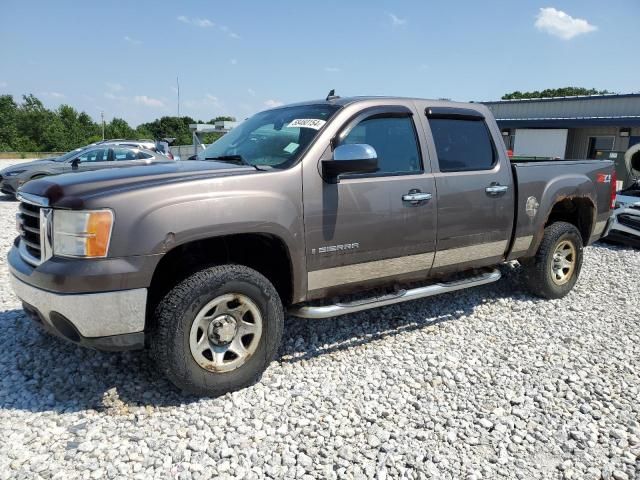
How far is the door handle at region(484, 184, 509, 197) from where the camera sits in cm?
426

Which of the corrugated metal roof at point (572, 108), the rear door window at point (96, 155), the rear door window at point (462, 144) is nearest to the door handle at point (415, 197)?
the rear door window at point (462, 144)

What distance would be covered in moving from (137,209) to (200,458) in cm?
138

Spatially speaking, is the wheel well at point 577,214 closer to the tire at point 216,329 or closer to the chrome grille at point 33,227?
the tire at point 216,329

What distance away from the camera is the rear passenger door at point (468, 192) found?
4027 mm

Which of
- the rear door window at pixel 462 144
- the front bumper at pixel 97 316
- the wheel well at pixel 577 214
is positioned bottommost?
the front bumper at pixel 97 316

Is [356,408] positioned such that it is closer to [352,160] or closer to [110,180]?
[352,160]

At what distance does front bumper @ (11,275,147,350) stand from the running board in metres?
1.11

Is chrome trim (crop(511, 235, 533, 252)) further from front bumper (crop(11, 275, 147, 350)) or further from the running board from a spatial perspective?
front bumper (crop(11, 275, 147, 350))

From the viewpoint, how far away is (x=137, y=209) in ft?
8.88

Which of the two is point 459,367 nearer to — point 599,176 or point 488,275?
point 488,275

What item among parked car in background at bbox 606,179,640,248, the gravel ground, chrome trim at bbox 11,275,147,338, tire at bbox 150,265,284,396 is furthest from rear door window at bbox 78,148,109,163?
parked car in background at bbox 606,179,640,248

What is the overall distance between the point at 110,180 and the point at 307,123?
146 cm

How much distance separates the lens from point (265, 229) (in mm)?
3096

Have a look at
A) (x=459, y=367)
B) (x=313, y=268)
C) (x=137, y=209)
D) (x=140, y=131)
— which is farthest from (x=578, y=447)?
(x=140, y=131)
